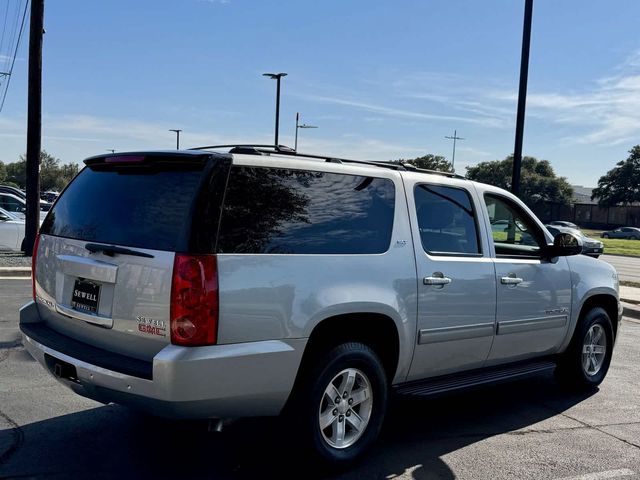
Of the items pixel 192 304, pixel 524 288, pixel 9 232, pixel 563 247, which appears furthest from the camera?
pixel 9 232

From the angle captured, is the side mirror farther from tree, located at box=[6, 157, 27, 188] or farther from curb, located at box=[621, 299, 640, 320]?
tree, located at box=[6, 157, 27, 188]

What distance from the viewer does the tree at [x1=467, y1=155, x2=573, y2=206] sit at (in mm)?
84812

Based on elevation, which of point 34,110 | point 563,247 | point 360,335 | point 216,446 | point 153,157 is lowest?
point 216,446

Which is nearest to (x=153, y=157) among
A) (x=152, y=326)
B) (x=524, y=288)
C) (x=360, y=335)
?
(x=152, y=326)

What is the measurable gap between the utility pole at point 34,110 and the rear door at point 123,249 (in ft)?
40.2

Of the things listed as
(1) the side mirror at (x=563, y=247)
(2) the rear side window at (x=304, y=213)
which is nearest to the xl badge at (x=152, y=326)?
(2) the rear side window at (x=304, y=213)

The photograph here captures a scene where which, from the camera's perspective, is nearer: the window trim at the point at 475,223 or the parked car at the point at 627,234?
the window trim at the point at 475,223

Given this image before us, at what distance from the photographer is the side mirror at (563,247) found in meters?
5.61

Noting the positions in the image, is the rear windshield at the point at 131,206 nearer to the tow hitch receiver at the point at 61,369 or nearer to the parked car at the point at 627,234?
the tow hitch receiver at the point at 61,369

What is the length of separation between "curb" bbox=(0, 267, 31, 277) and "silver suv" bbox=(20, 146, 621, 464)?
31.2 ft

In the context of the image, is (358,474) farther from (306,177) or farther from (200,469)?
(306,177)

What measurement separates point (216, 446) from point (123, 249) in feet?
5.31

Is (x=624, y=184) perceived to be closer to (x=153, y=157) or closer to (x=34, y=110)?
(x=34, y=110)

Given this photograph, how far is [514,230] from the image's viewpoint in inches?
227
